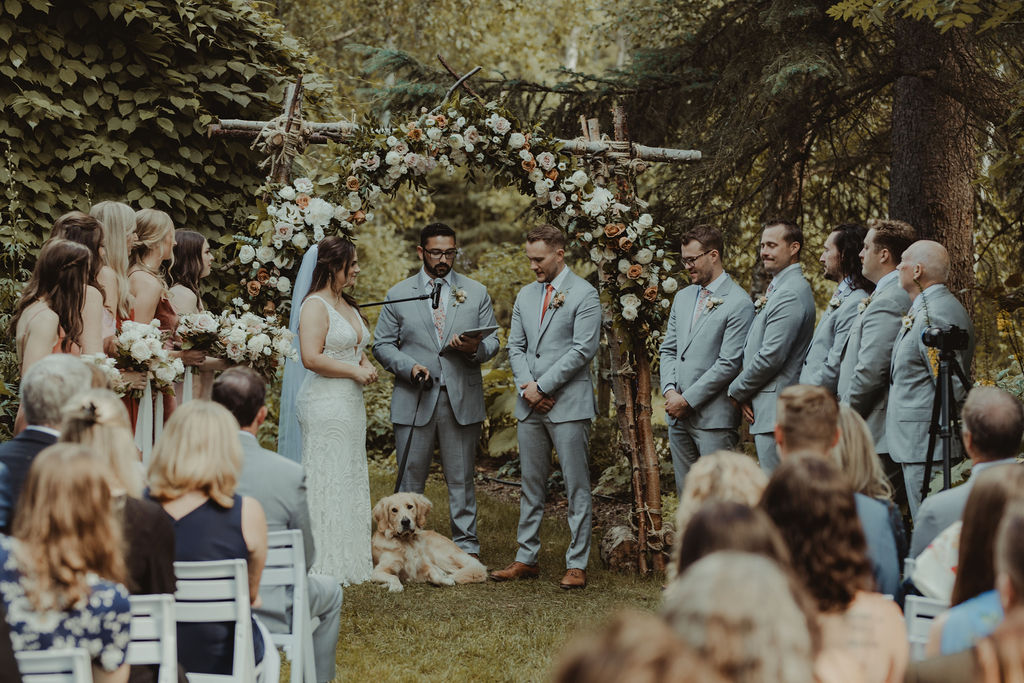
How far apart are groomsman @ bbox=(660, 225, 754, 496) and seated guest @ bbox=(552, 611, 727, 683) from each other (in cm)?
475

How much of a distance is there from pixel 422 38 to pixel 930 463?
1429cm

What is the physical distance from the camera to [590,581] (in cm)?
636

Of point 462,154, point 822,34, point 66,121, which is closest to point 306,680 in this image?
point 462,154

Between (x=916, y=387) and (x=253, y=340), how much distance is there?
3.41 m

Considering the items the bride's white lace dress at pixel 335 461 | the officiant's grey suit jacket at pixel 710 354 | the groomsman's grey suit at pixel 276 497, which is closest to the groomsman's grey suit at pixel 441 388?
the bride's white lace dress at pixel 335 461

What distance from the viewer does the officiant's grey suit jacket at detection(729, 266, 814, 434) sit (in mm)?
5676

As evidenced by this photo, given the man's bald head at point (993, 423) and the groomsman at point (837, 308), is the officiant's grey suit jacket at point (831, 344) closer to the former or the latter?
the groomsman at point (837, 308)

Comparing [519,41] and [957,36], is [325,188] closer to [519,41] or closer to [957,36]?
[957,36]

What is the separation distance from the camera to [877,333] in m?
5.09

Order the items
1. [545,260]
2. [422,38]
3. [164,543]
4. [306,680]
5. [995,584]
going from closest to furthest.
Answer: [995,584] < [164,543] < [306,680] < [545,260] < [422,38]

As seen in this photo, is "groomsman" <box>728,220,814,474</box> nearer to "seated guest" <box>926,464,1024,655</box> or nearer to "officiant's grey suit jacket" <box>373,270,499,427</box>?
"officiant's grey suit jacket" <box>373,270,499,427</box>

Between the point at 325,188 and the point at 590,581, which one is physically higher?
the point at 325,188

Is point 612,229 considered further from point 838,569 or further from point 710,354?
point 838,569

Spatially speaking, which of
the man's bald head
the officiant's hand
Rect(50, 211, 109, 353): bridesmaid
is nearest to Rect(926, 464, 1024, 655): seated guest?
the man's bald head
